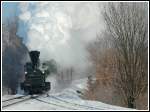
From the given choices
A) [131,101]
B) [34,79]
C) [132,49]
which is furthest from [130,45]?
[34,79]

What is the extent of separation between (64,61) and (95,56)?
12.5ft

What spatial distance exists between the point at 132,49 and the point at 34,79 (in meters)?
6.65

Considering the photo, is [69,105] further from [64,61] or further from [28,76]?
[64,61]

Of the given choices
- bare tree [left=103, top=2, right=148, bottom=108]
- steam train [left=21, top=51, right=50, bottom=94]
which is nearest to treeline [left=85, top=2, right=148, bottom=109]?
bare tree [left=103, top=2, right=148, bottom=108]

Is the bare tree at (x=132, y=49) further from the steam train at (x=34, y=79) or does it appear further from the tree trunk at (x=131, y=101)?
the steam train at (x=34, y=79)

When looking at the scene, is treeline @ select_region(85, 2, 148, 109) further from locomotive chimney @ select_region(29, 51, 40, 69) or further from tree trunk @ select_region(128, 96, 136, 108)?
locomotive chimney @ select_region(29, 51, 40, 69)

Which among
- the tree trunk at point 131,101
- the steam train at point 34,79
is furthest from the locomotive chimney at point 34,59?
the tree trunk at point 131,101

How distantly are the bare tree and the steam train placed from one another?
16.5 ft

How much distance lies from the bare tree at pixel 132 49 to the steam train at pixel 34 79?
198 inches

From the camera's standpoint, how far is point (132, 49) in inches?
829

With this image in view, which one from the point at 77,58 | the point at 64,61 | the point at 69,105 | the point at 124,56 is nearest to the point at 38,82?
the point at 124,56

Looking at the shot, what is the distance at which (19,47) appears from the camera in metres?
51.1

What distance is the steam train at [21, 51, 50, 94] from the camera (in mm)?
22469

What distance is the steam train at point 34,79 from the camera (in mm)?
22469
